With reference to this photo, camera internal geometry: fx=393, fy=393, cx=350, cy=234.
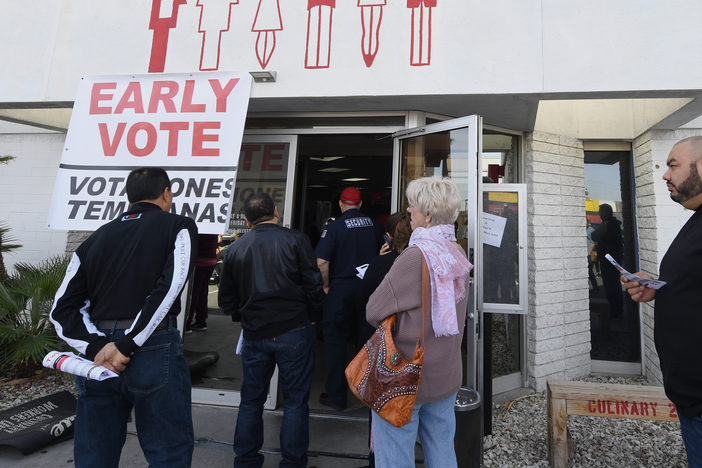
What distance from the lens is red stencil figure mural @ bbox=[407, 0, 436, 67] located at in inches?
127

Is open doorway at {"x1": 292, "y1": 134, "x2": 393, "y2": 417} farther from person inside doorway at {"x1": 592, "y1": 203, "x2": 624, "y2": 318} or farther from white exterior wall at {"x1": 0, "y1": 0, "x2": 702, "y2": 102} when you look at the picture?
person inside doorway at {"x1": 592, "y1": 203, "x2": 624, "y2": 318}

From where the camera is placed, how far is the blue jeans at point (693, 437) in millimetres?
1589

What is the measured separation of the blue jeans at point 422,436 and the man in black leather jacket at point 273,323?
0.89m

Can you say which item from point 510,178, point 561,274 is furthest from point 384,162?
point 561,274

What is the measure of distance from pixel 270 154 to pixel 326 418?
2.66m

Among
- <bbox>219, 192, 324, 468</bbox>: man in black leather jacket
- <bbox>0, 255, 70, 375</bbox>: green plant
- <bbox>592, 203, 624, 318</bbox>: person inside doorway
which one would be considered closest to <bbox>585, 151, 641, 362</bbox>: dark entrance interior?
<bbox>592, 203, 624, 318</bbox>: person inside doorway

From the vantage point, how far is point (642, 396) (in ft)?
9.25

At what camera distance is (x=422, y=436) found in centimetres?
199

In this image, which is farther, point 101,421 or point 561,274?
point 561,274

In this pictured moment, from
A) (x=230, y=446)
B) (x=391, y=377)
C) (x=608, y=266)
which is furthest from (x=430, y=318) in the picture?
(x=608, y=266)

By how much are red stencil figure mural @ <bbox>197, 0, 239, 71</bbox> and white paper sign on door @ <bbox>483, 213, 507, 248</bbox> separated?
282 centimetres

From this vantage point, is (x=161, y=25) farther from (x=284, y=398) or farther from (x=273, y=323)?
(x=284, y=398)

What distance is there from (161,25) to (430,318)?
11.7 feet

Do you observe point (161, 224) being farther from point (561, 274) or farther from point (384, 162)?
point (384, 162)
